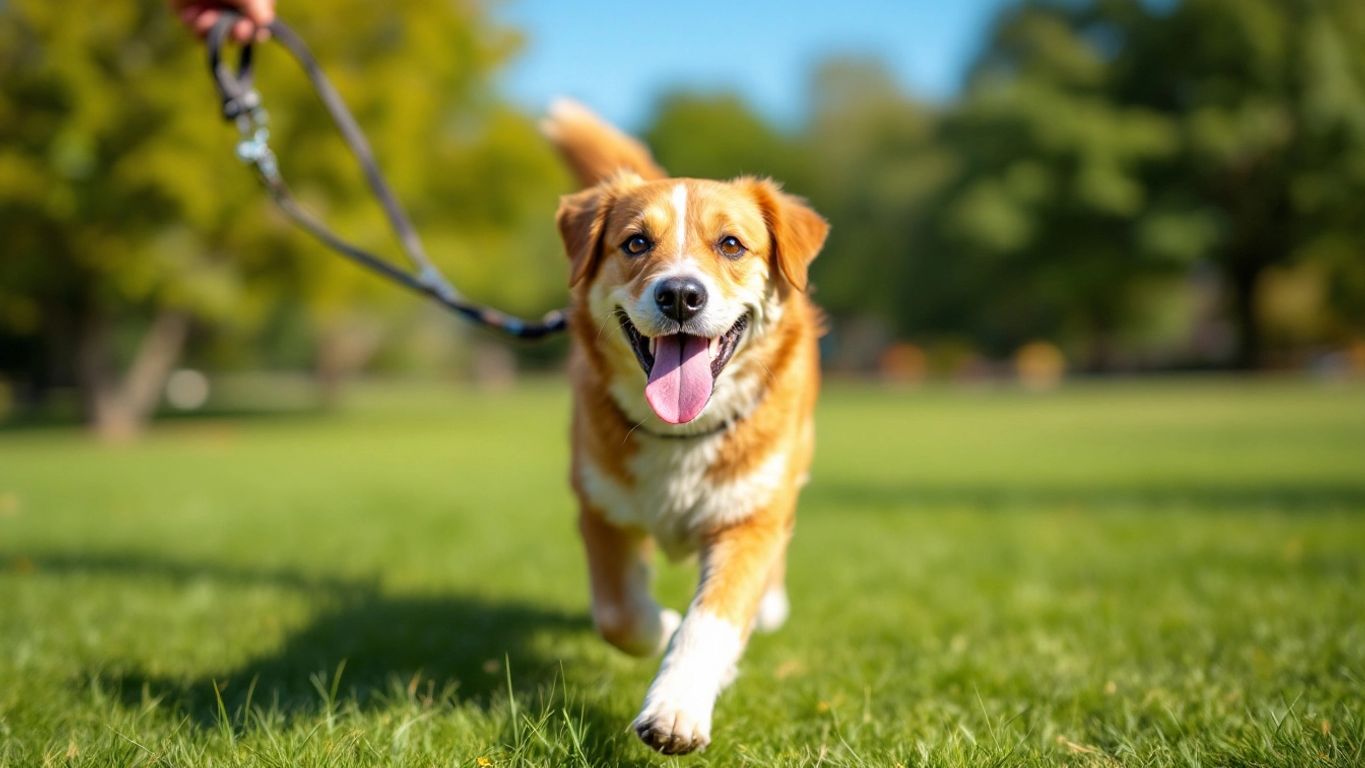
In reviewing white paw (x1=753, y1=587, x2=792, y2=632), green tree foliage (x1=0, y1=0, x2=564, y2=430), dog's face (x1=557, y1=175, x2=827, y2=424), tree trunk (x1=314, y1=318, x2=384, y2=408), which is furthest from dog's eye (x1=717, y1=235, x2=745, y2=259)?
tree trunk (x1=314, y1=318, x2=384, y2=408)

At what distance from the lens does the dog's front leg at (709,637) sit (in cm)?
227

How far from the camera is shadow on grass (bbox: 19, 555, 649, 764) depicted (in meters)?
2.87

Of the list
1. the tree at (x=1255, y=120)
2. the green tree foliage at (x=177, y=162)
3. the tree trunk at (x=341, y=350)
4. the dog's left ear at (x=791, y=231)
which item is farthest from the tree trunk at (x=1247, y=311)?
the dog's left ear at (x=791, y=231)

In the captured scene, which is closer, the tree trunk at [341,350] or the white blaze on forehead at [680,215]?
the white blaze on forehead at [680,215]

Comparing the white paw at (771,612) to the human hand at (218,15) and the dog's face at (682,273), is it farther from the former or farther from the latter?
the human hand at (218,15)

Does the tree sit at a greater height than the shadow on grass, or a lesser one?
greater

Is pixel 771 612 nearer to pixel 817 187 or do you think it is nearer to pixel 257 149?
pixel 257 149

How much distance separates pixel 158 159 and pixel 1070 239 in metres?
29.1

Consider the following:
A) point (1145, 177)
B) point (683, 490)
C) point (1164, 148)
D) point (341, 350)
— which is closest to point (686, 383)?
point (683, 490)

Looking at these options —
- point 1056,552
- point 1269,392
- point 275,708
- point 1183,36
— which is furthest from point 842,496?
point 1183,36

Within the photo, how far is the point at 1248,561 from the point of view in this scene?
5.32 m

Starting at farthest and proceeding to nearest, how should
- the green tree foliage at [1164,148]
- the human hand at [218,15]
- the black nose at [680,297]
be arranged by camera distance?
1. the green tree foliage at [1164,148]
2. the human hand at [218,15]
3. the black nose at [680,297]

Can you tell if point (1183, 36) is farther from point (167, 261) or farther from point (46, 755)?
point (46, 755)

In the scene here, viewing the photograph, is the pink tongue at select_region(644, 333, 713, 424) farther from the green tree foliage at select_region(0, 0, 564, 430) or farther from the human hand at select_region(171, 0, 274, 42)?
the green tree foliage at select_region(0, 0, 564, 430)
